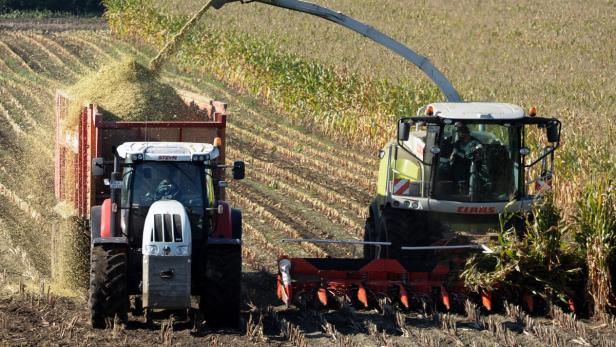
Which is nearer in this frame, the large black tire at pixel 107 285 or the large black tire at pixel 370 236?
the large black tire at pixel 107 285

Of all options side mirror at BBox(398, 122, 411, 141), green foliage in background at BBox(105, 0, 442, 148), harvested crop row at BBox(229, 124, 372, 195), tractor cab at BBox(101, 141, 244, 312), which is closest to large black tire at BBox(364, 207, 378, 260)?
side mirror at BBox(398, 122, 411, 141)

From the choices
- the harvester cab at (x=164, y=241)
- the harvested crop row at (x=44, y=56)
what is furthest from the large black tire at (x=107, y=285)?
the harvested crop row at (x=44, y=56)

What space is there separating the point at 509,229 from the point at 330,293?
6.93ft

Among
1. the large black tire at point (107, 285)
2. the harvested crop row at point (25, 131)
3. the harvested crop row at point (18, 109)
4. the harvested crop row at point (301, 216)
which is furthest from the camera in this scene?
the harvested crop row at point (18, 109)

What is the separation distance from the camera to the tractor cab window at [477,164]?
12.8 meters

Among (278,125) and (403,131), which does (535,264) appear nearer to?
(403,131)

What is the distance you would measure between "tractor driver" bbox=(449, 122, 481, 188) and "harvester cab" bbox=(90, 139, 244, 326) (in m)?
2.62

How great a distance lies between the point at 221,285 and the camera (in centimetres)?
1084

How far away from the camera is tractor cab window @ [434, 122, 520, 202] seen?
12758 mm

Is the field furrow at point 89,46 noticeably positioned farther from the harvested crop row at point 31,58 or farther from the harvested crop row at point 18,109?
the harvested crop row at point 18,109

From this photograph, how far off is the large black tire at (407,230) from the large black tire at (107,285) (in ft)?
11.9

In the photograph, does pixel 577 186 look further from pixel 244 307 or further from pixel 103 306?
pixel 103 306

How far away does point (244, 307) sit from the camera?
39.7 feet

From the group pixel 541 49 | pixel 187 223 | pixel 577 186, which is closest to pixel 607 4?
pixel 541 49
